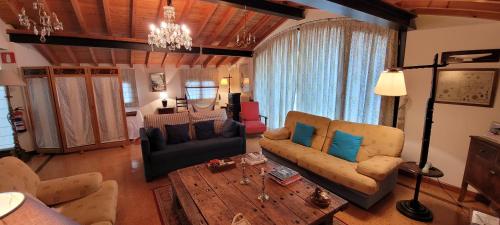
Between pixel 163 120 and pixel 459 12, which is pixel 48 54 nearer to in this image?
pixel 163 120

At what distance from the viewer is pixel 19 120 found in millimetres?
3949

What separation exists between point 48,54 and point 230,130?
5.14 meters

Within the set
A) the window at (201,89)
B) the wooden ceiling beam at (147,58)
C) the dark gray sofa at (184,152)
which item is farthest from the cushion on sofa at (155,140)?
the window at (201,89)

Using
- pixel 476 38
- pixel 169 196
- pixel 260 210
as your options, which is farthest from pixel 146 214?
pixel 476 38

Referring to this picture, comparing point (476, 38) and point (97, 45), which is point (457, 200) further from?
point (97, 45)

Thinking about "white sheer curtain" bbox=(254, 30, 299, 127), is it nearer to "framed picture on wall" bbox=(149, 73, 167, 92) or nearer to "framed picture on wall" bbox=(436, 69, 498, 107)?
"framed picture on wall" bbox=(436, 69, 498, 107)

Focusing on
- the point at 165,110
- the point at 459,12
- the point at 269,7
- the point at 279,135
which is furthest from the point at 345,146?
the point at 165,110

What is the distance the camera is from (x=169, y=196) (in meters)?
2.62

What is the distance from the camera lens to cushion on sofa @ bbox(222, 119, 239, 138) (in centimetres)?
383

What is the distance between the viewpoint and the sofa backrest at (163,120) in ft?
11.5

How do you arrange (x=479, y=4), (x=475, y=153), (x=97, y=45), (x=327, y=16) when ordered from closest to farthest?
(x=479, y=4) → (x=475, y=153) → (x=327, y=16) → (x=97, y=45)

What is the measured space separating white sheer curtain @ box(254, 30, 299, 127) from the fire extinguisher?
17.5 feet

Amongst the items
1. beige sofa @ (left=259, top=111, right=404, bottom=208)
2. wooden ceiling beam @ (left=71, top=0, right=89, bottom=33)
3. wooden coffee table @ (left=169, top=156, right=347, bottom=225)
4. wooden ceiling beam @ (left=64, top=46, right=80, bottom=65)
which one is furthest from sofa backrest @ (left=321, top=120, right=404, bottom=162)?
wooden ceiling beam @ (left=64, top=46, right=80, bottom=65)

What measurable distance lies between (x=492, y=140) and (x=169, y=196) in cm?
371
